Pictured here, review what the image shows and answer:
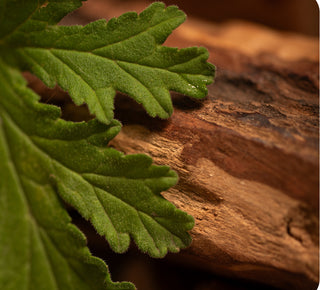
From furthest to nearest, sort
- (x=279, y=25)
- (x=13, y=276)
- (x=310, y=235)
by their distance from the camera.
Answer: (x=279, y=25)
(x=310, y=235)
(x=13, y=276)

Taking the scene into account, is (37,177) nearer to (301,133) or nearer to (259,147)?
(259,147)

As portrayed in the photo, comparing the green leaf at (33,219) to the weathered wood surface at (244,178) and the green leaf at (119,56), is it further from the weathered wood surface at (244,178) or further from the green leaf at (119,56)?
the weathered wood surface at (244,178)

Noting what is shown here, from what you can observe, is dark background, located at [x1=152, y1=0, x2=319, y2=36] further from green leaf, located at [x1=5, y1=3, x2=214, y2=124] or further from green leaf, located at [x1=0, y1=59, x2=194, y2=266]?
green leaf, located at [x1=0, y1=59, x2=194, y2=266]

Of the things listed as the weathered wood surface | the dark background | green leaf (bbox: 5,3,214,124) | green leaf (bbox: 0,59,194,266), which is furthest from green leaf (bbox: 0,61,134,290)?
the dark background

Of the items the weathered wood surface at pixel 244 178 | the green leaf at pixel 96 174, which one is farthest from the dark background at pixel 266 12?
the green leaf at pixel 96 174

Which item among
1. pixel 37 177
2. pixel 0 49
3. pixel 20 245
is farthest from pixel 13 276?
pixel 0 49

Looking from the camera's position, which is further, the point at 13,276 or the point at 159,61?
the point at 159,61
